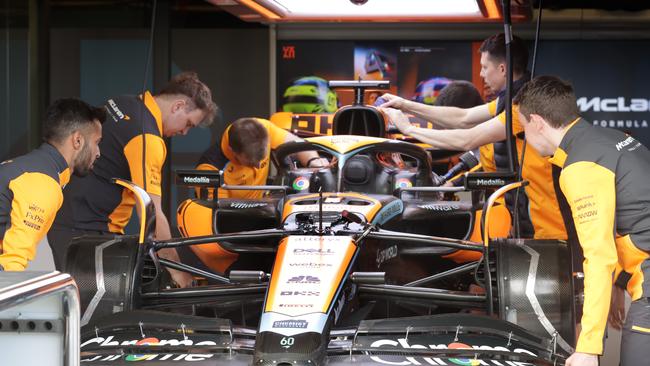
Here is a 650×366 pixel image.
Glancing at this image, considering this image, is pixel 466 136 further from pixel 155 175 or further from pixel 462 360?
pixel 462 360

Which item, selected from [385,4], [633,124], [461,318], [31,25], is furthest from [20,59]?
[461,318]

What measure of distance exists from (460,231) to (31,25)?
5.31m

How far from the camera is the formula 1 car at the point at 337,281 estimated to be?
3.30 m

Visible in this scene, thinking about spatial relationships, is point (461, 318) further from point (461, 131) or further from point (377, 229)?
point (461, 131)

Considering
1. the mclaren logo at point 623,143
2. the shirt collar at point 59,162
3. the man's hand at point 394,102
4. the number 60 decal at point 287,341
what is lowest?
the number 60 decal at point 287,341

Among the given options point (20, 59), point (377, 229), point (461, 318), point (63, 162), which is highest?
point (20, 59)

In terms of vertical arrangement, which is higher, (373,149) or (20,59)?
(20,59)

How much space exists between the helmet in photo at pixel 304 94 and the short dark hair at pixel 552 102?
15.7ft

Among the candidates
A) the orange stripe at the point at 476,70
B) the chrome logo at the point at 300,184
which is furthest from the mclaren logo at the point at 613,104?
the chrome logo at the point at 300,184

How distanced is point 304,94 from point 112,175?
357cm

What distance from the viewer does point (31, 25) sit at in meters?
8.66

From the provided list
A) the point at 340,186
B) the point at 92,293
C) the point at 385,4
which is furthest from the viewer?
the point at 385,4

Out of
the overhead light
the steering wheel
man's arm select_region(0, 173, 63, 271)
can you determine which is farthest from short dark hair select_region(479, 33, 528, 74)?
man's arm select_region(0, 173, 63, 271)

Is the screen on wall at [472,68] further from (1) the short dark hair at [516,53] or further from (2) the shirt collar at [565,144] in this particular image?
(2) the shirt collar at [565,144]
